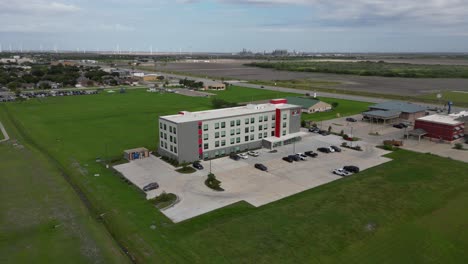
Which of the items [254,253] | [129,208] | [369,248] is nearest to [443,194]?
[369,248]

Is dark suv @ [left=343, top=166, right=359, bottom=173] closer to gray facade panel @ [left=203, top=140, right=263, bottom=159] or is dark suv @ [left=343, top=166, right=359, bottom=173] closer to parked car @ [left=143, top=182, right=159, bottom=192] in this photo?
gray facade panel @ [left=203, top=140, right=263, bottom=159]

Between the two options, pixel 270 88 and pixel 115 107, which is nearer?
pixel 115 107

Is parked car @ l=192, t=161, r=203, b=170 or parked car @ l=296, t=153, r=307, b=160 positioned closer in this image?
parked car @ l=192, t=161, r=203, b=170

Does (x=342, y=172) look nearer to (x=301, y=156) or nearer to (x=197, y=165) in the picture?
(x=301, y=156)

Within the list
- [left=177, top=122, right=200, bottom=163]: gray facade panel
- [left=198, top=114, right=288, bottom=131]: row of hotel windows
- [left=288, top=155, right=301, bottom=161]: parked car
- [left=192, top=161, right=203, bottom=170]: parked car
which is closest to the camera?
[left=192, top=161, right=203, bottom=170]: parked car

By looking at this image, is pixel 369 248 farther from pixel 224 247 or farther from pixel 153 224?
pixel 153 224

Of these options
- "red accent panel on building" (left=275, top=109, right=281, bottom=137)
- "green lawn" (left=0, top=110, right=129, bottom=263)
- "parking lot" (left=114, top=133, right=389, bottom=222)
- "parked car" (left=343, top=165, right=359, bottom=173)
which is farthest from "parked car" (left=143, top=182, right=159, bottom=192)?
"red accent panel on building" (left=275, top=109, right=281, bottom=137)
